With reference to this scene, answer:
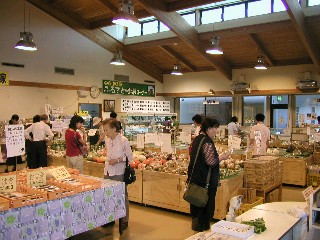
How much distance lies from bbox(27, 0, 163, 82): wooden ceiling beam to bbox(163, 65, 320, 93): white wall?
38.6 inches

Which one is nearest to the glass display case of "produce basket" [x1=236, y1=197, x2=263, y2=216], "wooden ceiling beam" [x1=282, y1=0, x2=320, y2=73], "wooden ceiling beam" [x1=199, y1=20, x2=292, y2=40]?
"wooden ceiling beam" [x1=199, y1=20, x2=292, y2=40]

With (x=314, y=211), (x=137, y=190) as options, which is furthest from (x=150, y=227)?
(x=314, y=211)

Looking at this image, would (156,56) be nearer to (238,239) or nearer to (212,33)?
(212,33)

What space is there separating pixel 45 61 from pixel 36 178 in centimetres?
814

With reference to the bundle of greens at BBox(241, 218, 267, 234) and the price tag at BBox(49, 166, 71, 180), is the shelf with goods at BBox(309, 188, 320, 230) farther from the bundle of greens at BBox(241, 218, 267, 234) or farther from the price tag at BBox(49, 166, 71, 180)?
the price tag at BBox(49, 166, 71, 180)

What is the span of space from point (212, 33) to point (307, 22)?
280 centimetres

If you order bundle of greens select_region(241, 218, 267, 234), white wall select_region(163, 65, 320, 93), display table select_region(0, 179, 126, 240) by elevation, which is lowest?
display table select_region(0, 179, 126, 240)

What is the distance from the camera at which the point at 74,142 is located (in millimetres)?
6117

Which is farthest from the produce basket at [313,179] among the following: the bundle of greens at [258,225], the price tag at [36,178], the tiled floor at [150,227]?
the price tag at [36,178]

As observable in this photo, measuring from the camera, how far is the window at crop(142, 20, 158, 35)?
42.2 ft

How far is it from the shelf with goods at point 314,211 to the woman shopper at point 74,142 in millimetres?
4081

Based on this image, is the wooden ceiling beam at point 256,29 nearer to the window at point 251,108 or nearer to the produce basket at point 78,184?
the window at point 251,108

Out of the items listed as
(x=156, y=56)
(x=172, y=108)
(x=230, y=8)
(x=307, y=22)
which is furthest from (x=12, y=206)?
(x=172, y=108)

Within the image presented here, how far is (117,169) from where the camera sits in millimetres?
4785
